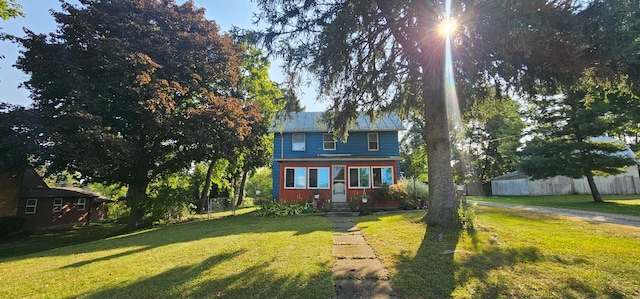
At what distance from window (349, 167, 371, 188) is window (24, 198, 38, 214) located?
72.0 feet

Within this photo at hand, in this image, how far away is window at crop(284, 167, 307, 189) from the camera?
18.9 meters

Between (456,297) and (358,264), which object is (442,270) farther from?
(358,264)

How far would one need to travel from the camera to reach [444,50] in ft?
26.2

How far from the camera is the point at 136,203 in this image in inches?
637

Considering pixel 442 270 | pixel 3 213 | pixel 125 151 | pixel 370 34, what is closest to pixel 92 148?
pixel 125 151

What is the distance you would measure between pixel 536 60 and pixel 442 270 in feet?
19.8

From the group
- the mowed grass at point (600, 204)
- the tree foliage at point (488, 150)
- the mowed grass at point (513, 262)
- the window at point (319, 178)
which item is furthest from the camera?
the tree foliage at point (488, 150)

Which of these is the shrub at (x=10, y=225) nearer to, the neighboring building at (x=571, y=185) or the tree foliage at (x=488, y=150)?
the neighboring building at (x=571, y=185)

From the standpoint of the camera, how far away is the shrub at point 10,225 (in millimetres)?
16250

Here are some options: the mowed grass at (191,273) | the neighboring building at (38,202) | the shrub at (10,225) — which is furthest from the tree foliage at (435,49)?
the shrub at (10,225)

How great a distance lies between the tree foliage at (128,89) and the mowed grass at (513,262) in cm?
1177

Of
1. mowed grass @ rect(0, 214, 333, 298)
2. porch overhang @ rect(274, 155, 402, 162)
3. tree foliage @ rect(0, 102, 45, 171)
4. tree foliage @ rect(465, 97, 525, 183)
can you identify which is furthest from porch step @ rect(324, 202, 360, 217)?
tree foliage @ rect(465, 97, 525, 183)

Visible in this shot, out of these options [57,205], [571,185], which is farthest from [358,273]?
[571,185]

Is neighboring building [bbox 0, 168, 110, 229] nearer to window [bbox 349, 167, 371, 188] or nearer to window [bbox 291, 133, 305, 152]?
window [bbox 291, 133, 305, 152]
